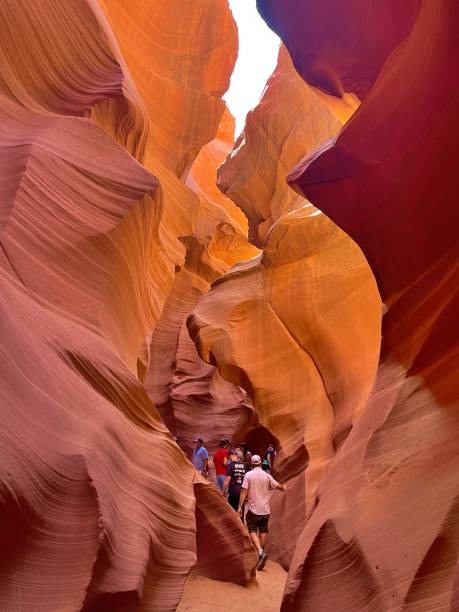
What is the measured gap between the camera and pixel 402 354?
5.05 m

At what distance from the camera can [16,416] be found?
3377 mm

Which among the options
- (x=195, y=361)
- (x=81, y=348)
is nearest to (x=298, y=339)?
(x=195, y=361)

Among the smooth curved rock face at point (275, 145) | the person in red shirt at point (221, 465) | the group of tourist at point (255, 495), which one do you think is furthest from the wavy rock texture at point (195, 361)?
the group of tourist at point (255, 495)

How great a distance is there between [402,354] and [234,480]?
3.94 metres

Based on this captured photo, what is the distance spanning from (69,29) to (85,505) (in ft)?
14.6

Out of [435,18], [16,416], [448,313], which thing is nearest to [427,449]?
[448,313]

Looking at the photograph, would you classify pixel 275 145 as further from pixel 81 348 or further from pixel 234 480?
pixel 81 348

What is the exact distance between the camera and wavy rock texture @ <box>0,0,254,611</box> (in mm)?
3396

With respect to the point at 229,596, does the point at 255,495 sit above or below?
above

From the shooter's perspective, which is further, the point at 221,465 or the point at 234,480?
the point at 221,465

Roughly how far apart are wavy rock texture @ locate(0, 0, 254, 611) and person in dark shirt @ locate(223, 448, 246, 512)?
1.24 metres

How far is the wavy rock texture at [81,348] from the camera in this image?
3.40 meters

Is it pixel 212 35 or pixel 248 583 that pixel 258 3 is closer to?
pixel 212 35

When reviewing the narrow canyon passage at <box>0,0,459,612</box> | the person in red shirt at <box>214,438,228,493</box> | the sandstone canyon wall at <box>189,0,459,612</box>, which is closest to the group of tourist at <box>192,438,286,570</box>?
the narrow canyon passage at <box>0,0,459,612</box>
